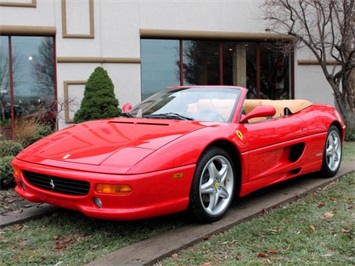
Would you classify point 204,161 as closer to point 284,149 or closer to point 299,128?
point 284,149

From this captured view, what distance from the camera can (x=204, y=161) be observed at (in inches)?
141

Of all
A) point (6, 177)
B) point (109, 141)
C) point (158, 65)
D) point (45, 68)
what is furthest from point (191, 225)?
point (158, 65)

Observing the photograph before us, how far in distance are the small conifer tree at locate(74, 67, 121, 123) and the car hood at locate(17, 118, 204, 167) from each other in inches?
211

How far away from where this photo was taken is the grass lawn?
3027mm

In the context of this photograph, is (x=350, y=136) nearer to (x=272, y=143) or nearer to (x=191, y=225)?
(x=272, y=143)

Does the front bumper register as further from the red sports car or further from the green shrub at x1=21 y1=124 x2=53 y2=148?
the green shrub at x1=21 y1=124 x2=53 y2=148

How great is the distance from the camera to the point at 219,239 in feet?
11.1

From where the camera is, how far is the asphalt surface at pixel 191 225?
→ 9.85 ft

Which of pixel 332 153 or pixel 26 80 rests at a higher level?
pixel 26 80

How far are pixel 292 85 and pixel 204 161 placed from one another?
10.5 metres

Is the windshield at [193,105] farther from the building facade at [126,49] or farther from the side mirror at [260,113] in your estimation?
the building facade at [126,49]

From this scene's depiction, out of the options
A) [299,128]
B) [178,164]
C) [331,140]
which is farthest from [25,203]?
[331,140]

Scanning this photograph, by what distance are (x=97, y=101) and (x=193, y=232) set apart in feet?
21.7

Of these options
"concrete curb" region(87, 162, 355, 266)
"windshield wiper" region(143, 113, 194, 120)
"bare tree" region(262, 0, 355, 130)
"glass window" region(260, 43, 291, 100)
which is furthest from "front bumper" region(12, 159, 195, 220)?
"glass window" region(260, 43, 291, 100)
